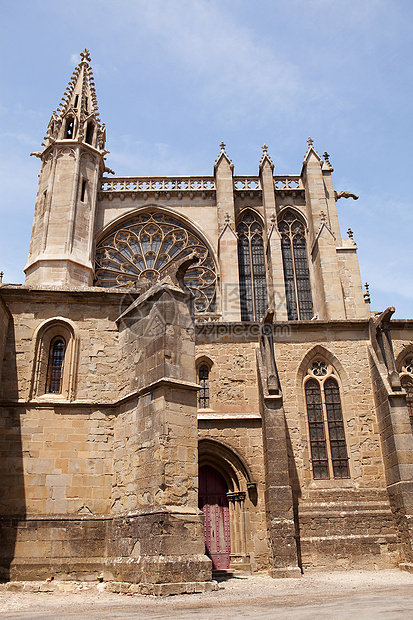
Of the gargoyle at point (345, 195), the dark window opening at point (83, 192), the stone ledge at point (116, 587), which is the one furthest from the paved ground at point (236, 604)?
the gargoyle at point (345, 195)

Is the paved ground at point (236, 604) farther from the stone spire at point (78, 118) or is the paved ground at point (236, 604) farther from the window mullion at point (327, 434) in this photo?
the stone spire at point (78, 118)

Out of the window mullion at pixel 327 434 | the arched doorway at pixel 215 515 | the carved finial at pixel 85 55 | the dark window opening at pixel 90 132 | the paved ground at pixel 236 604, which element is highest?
the carved finial at pixel 85 55

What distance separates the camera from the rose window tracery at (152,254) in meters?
20.0

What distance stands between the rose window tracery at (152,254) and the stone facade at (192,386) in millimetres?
80

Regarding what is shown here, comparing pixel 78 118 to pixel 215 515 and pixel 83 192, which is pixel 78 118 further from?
pixel 215 515

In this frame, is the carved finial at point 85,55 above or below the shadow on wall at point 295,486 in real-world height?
above

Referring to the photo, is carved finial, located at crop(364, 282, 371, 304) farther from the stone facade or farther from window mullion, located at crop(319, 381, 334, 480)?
window mullion, located at crop(319, 381, 334, 480)

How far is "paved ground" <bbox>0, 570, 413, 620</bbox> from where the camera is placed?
532cm

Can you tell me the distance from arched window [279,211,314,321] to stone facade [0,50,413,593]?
0.18 feet

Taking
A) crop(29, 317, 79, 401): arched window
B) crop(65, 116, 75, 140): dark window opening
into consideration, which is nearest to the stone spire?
crop(65, 116, 75, 140): dark window opening

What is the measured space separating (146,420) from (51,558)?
8.63 feet

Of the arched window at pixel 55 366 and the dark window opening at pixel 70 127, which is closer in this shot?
the arched window at pixel 55 366

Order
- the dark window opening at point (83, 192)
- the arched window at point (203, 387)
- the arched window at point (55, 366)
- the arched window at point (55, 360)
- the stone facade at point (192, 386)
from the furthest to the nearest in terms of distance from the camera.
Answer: the dark window opening at point (83, 192), the arched window at point (203, 387), the arched window at point (55, 366), the arched window at point (55, 360), the stone facade at point (192, 386)

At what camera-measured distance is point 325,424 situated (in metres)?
13.2
